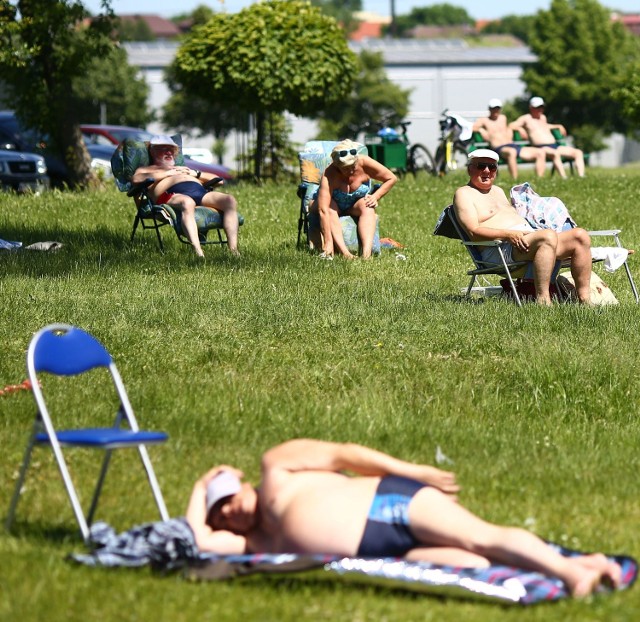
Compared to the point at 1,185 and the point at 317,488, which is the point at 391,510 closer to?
the point at 317,488

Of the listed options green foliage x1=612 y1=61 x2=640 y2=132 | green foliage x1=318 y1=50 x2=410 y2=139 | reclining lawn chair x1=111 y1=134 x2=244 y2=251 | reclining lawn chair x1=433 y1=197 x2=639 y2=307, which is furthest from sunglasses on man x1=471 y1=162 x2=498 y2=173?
green foliage x1=318 y1=50 x2=410 y2=139

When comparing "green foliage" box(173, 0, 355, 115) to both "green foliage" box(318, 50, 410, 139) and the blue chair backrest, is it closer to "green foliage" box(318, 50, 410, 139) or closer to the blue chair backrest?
the blue chair backrest

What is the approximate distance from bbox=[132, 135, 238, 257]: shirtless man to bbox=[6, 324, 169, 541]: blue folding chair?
7.80 metres

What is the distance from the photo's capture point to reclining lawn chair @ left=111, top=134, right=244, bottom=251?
1367 cm

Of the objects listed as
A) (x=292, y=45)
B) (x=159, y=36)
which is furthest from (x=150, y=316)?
(x=159, y=36)

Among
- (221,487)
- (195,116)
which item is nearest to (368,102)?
(195,116)

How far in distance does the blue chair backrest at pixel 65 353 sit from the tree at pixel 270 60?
55.2 feet

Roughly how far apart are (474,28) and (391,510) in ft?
637

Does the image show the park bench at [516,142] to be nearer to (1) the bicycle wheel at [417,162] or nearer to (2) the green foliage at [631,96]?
(1) the bicycle wheel at [417,162]

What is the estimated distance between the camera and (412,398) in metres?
8.25

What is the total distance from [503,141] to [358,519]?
17.6m

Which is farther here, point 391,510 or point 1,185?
point 1,185

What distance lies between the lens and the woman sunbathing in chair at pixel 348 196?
1350 cm

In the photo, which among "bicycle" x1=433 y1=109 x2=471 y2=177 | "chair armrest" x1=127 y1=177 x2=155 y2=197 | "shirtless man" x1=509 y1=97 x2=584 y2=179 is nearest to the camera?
"chair armrest" x1=127 y1=177 x2=155 y2=197
